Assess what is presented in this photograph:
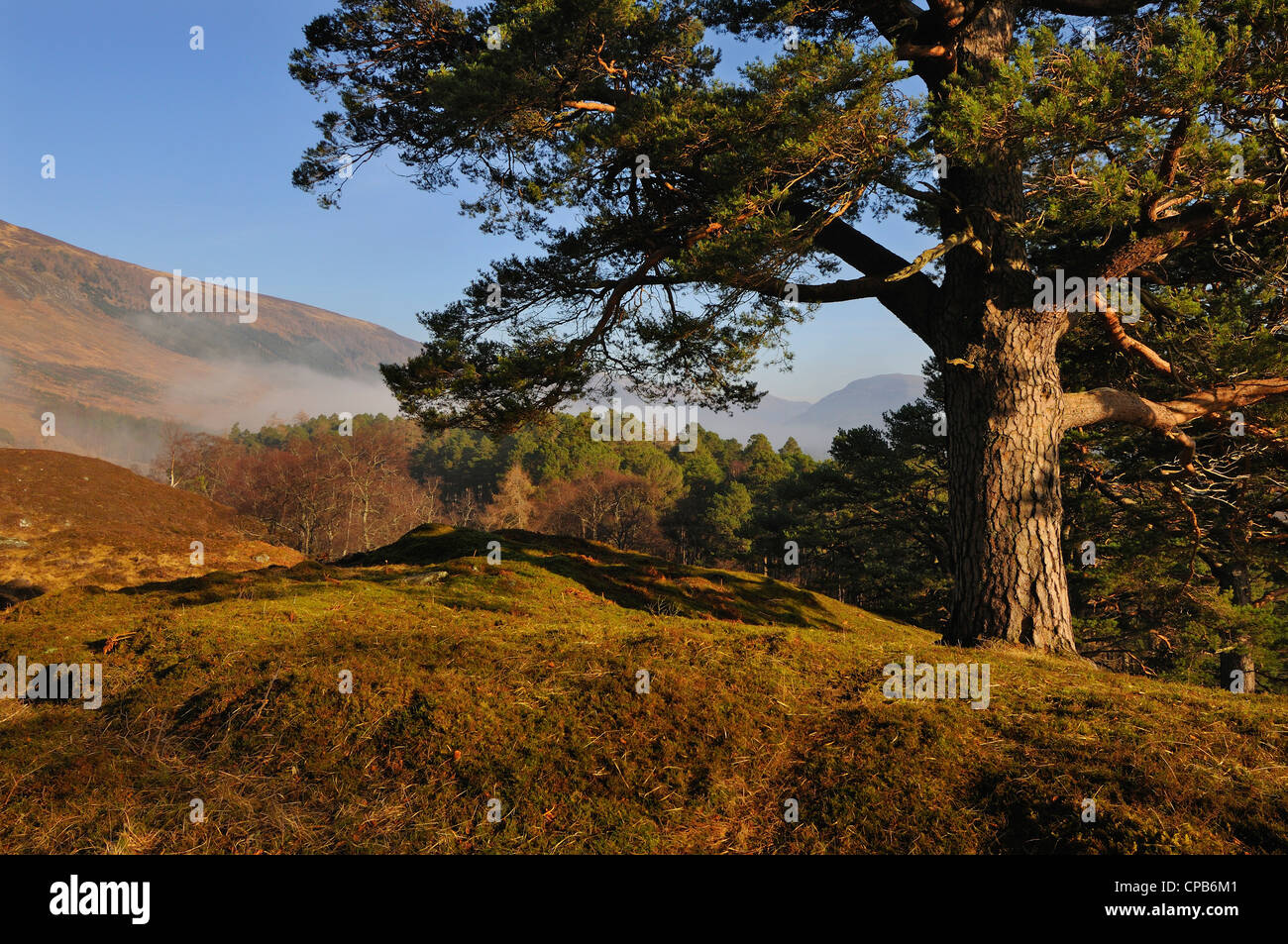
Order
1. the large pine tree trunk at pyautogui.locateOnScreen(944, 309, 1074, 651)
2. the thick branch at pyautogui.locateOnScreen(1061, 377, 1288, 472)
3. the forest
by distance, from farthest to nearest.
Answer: the forest < the thick branch at pyautogui.locateOnScreen(1061, 377, 1288, 472) < the large pine tree trunk at pyautogui.locateOnScreen(944, 309, 1074, 651)

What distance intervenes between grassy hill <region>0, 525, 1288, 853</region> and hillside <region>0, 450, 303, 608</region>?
4003 millimetres

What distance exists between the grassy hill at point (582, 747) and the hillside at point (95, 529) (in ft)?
13.1

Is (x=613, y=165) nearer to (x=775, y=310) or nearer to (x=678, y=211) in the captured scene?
(x=678, y=211)

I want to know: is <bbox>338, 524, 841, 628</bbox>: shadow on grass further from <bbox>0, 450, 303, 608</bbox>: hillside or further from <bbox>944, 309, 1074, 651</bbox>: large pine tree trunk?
<bbox>944, 309, 1074, 651</bbox>: large pine tree trunk

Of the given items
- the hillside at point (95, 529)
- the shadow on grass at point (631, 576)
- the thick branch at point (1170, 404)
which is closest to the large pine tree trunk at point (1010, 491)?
the thick branch at point (1170, 404)

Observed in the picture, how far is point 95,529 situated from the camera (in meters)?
11.1

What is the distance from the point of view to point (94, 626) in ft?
17.1

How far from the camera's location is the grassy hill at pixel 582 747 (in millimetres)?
3000

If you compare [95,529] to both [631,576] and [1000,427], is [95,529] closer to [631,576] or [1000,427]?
[631,576]

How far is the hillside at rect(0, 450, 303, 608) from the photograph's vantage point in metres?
9.09

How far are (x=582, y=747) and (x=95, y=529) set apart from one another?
11.5m

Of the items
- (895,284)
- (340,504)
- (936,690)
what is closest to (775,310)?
(895,284)

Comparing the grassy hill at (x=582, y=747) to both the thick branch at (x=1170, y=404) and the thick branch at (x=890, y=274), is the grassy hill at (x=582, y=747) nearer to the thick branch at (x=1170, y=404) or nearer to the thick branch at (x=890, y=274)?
the thick branch at (x=1170, y=404)

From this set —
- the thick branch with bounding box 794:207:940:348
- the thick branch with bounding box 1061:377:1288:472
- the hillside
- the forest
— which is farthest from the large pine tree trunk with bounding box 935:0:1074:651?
the hillside
